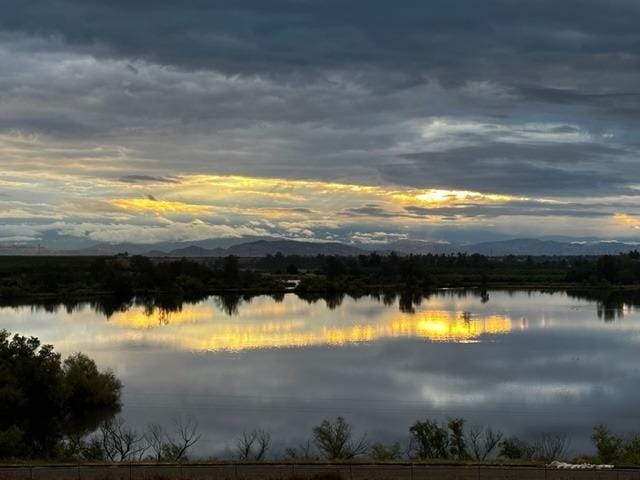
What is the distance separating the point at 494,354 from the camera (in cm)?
5450

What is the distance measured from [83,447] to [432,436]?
12597 mm

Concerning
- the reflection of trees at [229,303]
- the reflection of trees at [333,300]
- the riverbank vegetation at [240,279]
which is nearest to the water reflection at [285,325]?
the reflection of trees at [229,303]

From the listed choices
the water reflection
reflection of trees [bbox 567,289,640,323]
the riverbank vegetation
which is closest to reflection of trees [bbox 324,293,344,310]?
the water reflection

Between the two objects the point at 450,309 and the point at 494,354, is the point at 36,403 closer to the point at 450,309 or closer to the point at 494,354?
the point at 494,354

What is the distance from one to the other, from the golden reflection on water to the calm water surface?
0.17 meters

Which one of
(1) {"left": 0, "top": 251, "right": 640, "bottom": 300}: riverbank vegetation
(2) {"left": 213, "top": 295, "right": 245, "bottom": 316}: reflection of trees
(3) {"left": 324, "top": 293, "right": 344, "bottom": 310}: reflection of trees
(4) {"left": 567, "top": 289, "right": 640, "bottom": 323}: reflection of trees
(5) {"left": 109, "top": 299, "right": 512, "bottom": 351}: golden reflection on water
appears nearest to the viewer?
(5) {"left": 109, "top": 299, "right": 512, "bottom": 351}: golden reflection on water

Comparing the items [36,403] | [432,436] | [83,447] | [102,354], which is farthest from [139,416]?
[102,354]

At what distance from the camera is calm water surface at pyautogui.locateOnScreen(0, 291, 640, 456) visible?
118 feet

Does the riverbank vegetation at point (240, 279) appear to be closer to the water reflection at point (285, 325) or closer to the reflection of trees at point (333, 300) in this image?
the reflection of trees at point (333, 300)

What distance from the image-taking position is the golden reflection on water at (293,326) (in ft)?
205

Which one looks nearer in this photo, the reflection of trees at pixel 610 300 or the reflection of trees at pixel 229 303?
the reflection of trees at pixel 610 300

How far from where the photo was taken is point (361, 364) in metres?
50.8

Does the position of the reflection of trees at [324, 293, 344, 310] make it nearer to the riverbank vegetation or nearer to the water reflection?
the water reflection

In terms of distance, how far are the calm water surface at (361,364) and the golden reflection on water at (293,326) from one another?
6.5 inches
